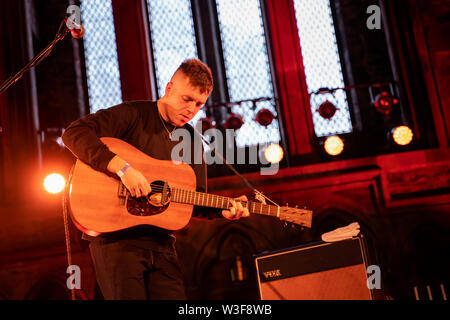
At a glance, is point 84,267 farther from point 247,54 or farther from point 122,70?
point 247,54

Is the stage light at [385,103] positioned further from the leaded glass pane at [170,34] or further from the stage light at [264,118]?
the leaded glass pane at [170,34]

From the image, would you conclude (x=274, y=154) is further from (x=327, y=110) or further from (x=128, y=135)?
(x=128, y=135)

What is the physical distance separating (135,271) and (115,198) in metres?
0.41

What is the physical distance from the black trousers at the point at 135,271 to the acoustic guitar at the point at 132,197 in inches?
4.1

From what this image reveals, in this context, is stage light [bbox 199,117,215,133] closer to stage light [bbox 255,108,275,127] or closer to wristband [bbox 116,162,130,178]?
stage light [bbox 255,108,275,127]

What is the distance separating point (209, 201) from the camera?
2572 mm

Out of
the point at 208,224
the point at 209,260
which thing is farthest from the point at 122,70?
the point at 209,260

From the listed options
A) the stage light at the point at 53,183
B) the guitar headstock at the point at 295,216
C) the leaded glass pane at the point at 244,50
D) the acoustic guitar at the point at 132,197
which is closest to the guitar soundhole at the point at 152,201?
the acoustic guitar at the point at 132,197

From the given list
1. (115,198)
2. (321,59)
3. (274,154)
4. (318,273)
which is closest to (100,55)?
(274,154)

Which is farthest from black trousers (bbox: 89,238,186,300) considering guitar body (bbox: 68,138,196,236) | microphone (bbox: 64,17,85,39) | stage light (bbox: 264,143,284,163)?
stage light (bbox: 264,143,284,163)

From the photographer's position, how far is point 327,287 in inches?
114

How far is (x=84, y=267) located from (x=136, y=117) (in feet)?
9.84

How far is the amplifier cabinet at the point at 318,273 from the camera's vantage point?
2877mm

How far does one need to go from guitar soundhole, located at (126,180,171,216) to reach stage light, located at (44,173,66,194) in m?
2.61
